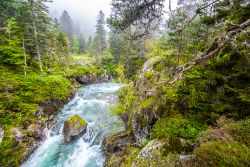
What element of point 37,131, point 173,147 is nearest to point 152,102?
point 173,147

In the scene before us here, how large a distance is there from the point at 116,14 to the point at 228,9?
3720 mm

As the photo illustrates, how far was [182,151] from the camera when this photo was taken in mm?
5148

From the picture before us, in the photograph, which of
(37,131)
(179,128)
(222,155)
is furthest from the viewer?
(37,131)

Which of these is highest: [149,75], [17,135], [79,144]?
[149,75]

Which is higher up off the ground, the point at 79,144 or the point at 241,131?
the point at 241,131

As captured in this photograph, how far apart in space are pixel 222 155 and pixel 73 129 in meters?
10.6

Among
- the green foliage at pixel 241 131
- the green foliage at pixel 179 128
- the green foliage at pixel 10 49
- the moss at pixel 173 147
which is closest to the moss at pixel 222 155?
the green foliage at pixel 241 131

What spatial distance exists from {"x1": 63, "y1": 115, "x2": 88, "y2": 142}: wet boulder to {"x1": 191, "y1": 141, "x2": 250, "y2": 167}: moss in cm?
955

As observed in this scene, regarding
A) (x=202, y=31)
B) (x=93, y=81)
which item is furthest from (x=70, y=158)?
(x=93, y=81)

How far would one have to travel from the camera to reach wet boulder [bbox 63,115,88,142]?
456 inches

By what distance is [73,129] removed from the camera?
11914mm

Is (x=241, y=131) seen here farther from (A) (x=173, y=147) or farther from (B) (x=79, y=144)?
(B) (x=79, y=144)

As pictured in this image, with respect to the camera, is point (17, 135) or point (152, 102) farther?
point (17, 135)

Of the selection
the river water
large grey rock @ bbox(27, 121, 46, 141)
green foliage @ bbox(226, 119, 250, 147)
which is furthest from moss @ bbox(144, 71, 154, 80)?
large grey rock @ bbox(27, 121, 46, 141)
